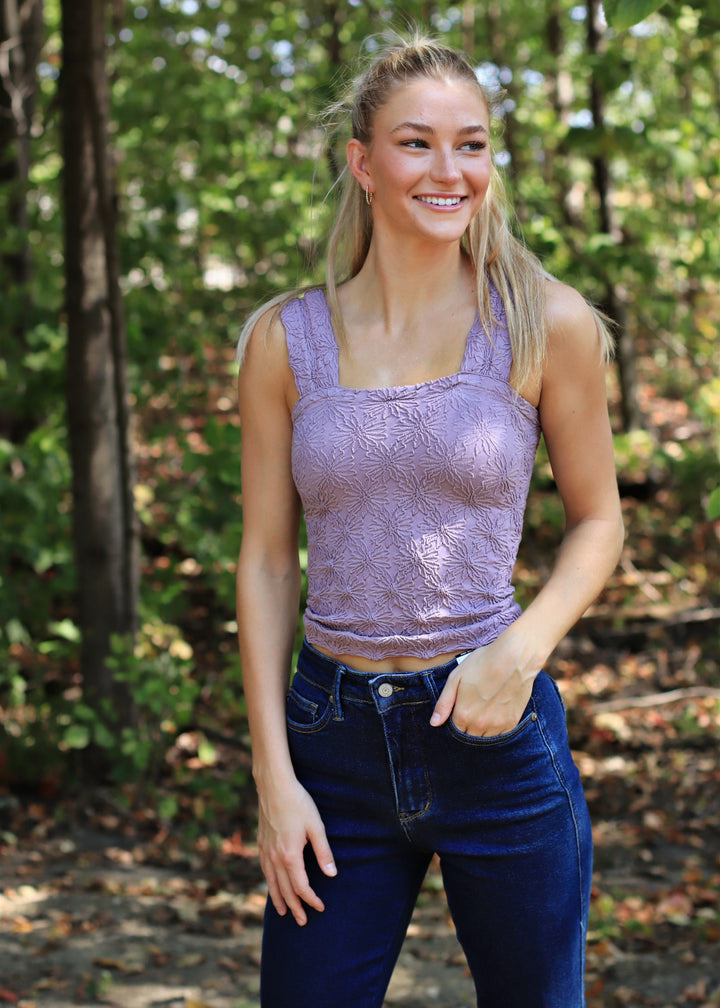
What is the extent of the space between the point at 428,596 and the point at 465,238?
2.17ft

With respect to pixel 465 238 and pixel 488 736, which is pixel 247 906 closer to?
pixel 488 736

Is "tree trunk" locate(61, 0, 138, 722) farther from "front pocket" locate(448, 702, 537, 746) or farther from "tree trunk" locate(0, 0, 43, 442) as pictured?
"front pocket" locate(448, 702, 537, 746)

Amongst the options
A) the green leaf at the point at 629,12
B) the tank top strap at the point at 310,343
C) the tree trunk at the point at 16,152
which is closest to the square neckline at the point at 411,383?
the tank top strap at the point at 310,343

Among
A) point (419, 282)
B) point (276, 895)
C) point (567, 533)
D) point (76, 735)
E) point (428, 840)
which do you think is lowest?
point (76, 735)

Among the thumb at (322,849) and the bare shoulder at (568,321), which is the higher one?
the bare shoulder at (568,321)

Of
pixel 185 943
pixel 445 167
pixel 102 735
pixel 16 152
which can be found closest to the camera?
pixel 445 167

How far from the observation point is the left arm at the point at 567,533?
1.68 meters

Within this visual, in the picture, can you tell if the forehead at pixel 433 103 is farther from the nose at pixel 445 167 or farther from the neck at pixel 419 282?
the neck at pixel 419 282

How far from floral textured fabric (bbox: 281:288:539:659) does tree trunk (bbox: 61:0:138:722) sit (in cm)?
301

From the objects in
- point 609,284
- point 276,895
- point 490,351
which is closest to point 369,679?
point 276,895

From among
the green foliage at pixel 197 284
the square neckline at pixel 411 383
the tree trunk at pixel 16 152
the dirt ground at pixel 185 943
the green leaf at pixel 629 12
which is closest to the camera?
the square neckline at pixel 411 383

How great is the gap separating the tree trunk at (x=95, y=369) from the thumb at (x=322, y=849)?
3.05 m

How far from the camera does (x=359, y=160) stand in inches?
76.0

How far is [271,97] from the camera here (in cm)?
→ 620
